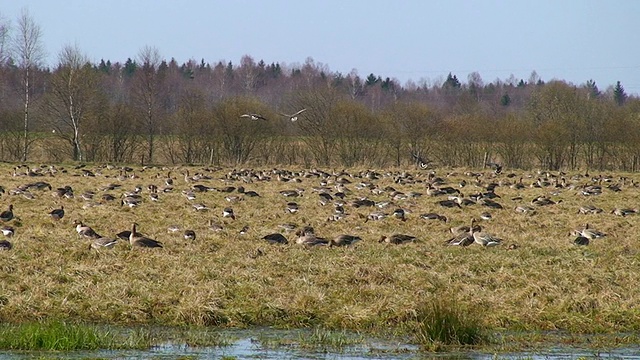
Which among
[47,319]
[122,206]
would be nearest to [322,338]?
[47,319]

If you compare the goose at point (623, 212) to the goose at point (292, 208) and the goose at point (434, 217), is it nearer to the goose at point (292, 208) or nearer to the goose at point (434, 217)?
the goose at point (434, 217)

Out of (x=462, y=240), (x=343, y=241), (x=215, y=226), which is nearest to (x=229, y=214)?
(x=215, y=226)

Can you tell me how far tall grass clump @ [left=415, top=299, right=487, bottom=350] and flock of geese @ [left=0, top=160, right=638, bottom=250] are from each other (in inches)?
250

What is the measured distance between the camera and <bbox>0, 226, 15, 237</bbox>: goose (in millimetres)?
16188

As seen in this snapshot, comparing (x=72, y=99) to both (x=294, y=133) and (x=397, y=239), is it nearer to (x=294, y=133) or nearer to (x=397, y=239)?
(x=294, y=133)

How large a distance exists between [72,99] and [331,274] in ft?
137

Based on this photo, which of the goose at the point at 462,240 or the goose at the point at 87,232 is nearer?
the goose at the point at 87,232

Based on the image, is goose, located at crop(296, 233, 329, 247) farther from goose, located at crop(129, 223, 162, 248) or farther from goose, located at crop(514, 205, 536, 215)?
goose, located at crop(514, 205, 536, 215)

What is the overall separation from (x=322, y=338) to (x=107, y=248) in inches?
245

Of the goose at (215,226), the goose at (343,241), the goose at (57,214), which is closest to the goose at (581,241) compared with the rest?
the goose at (343,241)

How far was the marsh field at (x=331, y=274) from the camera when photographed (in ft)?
34.9

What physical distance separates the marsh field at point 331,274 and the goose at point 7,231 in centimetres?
20

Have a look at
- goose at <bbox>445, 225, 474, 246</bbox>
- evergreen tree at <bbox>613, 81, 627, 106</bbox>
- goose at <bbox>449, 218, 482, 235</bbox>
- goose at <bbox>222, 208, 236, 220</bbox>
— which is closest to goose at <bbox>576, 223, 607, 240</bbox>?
goose at <bbox>449, 218, 482, 235</bbox>

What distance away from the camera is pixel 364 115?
5288 cm
